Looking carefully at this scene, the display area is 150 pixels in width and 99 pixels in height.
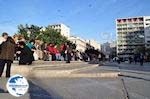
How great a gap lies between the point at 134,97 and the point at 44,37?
91661mm

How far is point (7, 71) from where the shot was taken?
13031mm

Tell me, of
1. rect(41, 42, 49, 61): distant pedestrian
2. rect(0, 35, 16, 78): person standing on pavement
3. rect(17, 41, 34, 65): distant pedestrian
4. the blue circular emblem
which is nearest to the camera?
the blue circular emblem

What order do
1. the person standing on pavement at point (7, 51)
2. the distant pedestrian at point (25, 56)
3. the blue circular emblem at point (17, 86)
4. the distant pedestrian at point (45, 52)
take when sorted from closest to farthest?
the blue circular emblem at point (17, 86), the person standing on pavement at point (7, 51), the distant pedestrian at point (25, 56), the distant pedestrian at point (45, 52)

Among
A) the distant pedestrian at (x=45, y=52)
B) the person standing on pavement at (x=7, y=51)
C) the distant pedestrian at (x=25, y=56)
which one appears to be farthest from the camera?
the distant pedestrian at (x=45, y=52)

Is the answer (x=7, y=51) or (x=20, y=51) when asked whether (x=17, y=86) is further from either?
(x=20, y=51)

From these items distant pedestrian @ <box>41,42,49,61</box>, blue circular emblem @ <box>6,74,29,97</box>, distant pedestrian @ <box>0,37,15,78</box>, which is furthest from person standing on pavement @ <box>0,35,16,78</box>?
distant pedestrian @ <box>41,42,49,61</box>

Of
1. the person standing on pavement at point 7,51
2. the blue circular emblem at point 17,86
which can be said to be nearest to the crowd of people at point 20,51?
the person standing on pavement at point 7,51

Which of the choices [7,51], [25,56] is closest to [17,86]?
[7,51]

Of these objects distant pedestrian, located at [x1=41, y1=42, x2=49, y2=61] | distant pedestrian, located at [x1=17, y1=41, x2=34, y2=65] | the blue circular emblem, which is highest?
distant pedestrian, located at [x1=41, y1=42, x2=49, y2=61]

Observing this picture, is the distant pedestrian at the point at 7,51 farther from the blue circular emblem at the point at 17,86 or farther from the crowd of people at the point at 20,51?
the blue circular emblem at the point at 17,86

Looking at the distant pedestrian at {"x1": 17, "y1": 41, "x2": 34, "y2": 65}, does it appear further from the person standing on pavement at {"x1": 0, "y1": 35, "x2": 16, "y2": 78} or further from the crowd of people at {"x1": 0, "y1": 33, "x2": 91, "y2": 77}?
the person standing on pavement at {"x1": 0, "y1": 35, "x2": 16, "y2": 78}

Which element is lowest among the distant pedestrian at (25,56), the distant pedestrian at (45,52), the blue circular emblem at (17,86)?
the blue circular emblem at (17,86)

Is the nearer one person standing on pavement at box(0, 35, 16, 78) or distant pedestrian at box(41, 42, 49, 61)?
person standing on pavement at box(0, 35, 16, 78)

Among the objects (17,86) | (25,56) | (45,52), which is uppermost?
(45,52)
